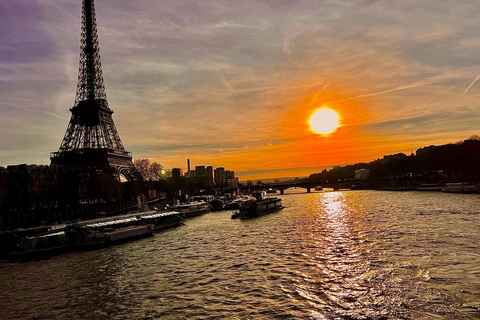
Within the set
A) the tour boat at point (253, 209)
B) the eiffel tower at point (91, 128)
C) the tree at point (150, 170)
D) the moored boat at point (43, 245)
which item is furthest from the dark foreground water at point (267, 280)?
the tree at point (150, 170)

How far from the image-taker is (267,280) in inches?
1022

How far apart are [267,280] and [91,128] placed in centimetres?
11626

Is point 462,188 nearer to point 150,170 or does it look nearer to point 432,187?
point 432,187

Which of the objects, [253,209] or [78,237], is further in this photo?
[253,209]

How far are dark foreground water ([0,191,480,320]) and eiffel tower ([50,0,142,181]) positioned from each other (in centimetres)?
8009

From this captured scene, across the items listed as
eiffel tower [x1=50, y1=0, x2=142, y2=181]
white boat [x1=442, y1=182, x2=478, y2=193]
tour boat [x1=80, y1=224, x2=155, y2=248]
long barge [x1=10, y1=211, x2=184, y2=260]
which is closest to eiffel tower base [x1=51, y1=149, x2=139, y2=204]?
eiffel tower [x1=50, y1=0, x2=142, y2=181]

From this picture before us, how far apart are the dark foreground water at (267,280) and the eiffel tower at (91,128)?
3153 inches

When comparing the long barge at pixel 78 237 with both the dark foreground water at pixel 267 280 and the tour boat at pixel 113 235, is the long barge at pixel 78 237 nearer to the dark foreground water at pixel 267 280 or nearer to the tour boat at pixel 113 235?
the tour boat at pixel 113 235

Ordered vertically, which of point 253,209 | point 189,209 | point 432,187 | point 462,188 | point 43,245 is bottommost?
point 43,245

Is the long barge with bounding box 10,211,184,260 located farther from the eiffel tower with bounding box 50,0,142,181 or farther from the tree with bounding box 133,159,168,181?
the tree with bounding box 133,159,168,181

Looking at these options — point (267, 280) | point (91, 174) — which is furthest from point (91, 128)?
point (267, 280)

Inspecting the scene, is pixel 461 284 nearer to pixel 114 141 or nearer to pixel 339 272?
pixel 339 272

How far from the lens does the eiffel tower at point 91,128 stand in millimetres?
115188

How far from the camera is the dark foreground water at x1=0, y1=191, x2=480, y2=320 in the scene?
2008cm
